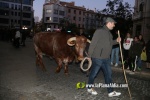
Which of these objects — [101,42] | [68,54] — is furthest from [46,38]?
[101,42]

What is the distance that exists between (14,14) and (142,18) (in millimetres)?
62240

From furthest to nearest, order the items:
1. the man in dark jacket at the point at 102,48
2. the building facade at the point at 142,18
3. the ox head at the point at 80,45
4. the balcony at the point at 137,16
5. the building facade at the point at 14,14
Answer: the building facade at the point at 14,14 → the balcony at the point at 137,16 → the building facade at the point at 142,18 → the ox head at the point at 80,45 → the man in dark jacket at the point at 102,48

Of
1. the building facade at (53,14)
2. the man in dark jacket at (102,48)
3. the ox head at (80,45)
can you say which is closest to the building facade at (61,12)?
the building facade at (53,14)

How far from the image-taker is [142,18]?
3809 centimetres

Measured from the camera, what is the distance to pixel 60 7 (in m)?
97.0

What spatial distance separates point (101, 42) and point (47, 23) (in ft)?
308

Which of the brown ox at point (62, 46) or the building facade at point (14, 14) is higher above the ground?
the building facade at point (14, 14)

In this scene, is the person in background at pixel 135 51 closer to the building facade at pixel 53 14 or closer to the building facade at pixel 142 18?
the building facade at pixel 142 18

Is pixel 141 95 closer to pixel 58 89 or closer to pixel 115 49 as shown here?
pixel 58 89

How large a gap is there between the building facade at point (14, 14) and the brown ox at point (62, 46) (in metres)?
77.8

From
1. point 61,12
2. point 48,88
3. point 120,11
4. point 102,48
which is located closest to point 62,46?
point 48,88

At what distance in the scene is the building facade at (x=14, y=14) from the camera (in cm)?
8679

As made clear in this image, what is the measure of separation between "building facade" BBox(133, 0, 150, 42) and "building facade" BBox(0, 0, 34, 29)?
53.8m

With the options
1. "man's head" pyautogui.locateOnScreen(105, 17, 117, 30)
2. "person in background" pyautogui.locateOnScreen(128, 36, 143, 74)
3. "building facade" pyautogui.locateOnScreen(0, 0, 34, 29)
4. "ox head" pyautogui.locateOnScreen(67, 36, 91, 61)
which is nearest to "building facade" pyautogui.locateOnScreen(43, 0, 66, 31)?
"building facade" pyautogui.locateOnScreen(0, 0, 34, 29)
